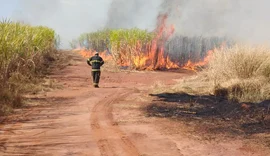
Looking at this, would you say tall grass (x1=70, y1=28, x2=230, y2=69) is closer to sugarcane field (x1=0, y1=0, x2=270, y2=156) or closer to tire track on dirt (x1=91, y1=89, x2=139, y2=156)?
sugarcane field (x1=0, y1=0, x2=270, y2=156)

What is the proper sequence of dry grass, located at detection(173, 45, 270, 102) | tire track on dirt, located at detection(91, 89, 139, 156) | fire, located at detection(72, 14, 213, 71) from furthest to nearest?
fire, located at detection(72, 14, 213, 71) < dry grass, located at detection(173, 45, 270, 102) < tire track on dirt, located at detection(91, 89, 139, 156)

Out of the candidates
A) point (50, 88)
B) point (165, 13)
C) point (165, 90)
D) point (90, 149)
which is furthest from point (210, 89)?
point (165, 13)

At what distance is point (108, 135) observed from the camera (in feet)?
23.5

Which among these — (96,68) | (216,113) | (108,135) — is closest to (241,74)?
(216,113)

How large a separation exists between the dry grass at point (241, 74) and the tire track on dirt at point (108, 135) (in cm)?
444

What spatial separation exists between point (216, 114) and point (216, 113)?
0.40 ft

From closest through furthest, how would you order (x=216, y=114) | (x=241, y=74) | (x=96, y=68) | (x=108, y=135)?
(x=108, y=135)
(x=216, y=114)
(x=241, y=74)
(x=96, y=68)

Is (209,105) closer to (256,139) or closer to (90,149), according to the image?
(256,139)

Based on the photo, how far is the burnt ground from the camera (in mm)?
7910

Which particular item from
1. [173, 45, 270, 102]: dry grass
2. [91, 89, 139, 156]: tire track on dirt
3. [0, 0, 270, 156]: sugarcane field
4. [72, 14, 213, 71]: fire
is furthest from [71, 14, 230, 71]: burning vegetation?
[91, 89, 139, 156]: tire track on dirt

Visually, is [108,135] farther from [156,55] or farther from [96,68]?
[156,55]

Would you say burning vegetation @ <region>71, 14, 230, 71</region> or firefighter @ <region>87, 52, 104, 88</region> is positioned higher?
burning vegetation @ <region>71, 14, 230, 71</region>

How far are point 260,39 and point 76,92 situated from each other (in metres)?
10.2

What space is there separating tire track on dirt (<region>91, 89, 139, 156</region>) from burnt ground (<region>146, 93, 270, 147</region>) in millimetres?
1406
